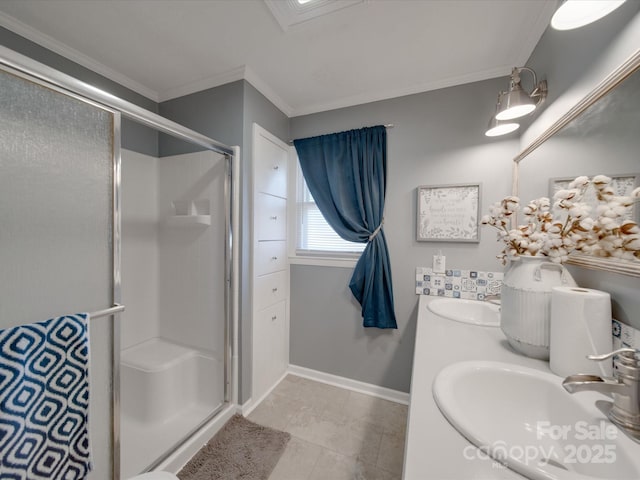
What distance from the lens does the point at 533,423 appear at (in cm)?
70

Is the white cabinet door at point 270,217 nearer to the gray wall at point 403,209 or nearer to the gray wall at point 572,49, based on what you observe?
the gray wall at point 403,209

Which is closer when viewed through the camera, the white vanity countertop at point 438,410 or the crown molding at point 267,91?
the white vanity countertop at point 438,410

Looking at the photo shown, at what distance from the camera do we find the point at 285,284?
7.41 feet

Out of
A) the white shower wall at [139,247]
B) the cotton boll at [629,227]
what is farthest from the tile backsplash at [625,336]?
the white shower wall at [139,247]

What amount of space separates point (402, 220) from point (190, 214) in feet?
5.59

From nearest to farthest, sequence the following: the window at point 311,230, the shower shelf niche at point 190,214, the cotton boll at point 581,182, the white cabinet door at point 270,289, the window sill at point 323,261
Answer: the cotton boll at point 581,182 < the shower shelf niche at point 190,214 < the white cabinet door at point 270,289 < the window sill at point 323,261 < the window at point 311,230

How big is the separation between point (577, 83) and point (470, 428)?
1.38 meters

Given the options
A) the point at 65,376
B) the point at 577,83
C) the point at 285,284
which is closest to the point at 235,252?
the point at 285,284

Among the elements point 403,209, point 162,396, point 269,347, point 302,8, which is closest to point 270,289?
point 269,347

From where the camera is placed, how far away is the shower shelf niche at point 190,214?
1.78m

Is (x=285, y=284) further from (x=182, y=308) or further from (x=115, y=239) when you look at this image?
(x=115, y=239)

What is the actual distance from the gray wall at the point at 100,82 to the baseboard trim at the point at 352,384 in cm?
236

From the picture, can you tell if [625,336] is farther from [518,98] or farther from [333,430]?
[333,430]

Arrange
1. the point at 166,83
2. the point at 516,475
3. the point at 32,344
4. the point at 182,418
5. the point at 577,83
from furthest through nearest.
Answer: the point at 166,83 → the point at 182,418 → the point at 577,83 → the point at 32,344 → the point at 516,475
